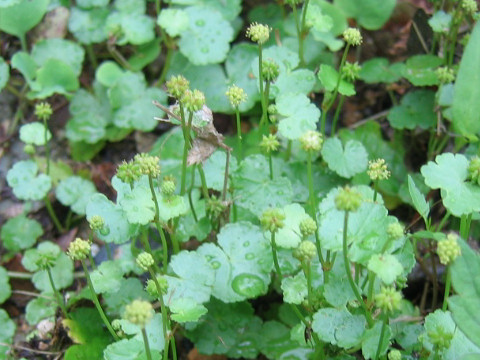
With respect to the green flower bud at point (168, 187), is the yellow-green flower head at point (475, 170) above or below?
above

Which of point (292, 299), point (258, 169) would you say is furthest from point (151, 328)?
point (258, 169)

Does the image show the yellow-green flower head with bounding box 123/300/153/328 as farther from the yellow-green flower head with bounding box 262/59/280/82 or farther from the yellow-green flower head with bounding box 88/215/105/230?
the yellow-green flower head with bounding box 262/59/280/82

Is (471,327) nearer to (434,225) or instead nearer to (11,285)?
(434,225)

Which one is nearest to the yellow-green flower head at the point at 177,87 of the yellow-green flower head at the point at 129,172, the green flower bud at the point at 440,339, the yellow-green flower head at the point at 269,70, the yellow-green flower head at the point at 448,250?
the yellow-green flower head at the point at 129,172

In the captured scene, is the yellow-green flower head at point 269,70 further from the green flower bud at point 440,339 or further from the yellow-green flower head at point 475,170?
the green flower bud at point 440,339

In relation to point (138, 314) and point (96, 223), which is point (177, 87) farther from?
point (138, 314)

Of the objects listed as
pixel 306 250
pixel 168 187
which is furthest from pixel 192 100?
Answer: pixel 306 250

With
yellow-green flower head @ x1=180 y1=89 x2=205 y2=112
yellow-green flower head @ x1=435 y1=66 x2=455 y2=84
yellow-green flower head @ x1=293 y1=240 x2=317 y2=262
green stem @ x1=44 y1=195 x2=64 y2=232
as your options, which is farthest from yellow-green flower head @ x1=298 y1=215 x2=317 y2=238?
green stem @ x1=44 y1=195 x2=64 y2=232

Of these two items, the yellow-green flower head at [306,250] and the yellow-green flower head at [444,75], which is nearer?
the yellow-green flower head at [306,250]

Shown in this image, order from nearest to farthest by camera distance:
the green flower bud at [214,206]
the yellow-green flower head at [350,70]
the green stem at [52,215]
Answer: the green flower bud at [214,206]
the yellow-green flower head at [350,70]
the green stem at [52,215]

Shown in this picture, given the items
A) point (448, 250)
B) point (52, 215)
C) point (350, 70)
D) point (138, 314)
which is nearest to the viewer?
point (138, 314)
